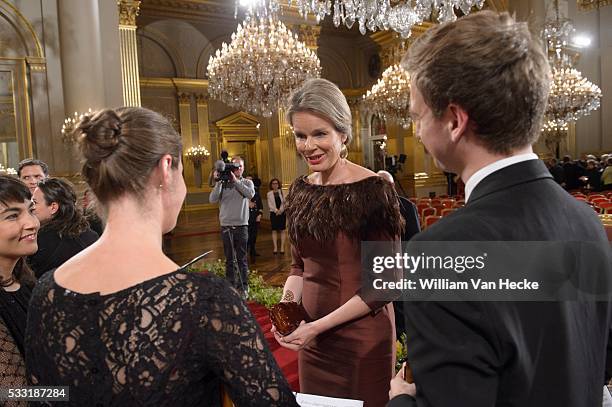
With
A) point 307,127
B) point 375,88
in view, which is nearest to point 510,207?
point 307,127

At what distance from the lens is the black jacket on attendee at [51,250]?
2.57 m

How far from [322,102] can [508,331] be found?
125 cm

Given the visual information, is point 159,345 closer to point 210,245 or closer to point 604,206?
point 604,206

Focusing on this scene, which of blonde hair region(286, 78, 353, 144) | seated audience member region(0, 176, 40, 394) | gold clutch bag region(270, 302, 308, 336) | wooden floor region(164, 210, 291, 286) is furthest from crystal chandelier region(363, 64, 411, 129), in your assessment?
seated audience member region(0, 176, 40, 394)

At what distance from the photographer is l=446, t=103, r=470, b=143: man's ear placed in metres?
0.82

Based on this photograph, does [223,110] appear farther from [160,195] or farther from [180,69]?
[160,195]

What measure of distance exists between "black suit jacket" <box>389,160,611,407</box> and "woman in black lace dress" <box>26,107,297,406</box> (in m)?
0.33

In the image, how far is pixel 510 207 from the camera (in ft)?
2.61

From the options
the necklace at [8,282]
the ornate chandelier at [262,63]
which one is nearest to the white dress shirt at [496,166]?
the necklace at [8,282]

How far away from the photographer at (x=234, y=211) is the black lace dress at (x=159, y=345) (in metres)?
5.11

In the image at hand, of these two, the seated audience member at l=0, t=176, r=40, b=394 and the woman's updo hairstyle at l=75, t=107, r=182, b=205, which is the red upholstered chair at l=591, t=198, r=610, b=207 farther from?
the woman's updo hairstyle at l=75, t=107, r=182, b=205

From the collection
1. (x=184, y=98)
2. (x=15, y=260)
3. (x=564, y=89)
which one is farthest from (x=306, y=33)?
(x=15, y=260)

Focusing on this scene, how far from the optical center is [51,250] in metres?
2.60

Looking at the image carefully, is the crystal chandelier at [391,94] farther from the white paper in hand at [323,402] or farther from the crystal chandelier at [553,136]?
the white paper in hand at [323,402]
